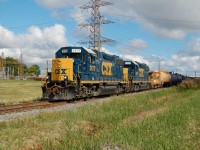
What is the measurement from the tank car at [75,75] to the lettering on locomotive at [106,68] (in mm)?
170

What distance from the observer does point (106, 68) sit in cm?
3019

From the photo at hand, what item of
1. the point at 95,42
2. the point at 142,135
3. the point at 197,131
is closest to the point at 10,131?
the point at 142,135

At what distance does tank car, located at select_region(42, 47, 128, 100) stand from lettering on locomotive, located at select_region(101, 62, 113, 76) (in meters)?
0.17

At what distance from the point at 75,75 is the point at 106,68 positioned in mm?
6966

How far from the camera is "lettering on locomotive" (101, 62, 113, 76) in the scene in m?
29.3

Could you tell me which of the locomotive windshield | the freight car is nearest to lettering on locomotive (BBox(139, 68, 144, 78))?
the freight car

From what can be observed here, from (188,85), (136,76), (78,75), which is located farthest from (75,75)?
(136,76)

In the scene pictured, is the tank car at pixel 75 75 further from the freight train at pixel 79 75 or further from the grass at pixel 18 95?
the grass at pixel 18 95

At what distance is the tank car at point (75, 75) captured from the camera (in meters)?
23.3

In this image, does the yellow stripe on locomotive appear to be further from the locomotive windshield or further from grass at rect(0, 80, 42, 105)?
grass at rect(0, 80, 42, 105)

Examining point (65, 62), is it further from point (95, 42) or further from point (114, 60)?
point (95, 42)

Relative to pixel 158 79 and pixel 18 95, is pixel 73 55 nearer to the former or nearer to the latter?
pixel 18 95

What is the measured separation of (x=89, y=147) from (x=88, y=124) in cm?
429

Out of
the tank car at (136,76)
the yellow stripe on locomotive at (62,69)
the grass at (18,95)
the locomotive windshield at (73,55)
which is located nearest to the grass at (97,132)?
the yellow stripe on locomotive at (62,69)
